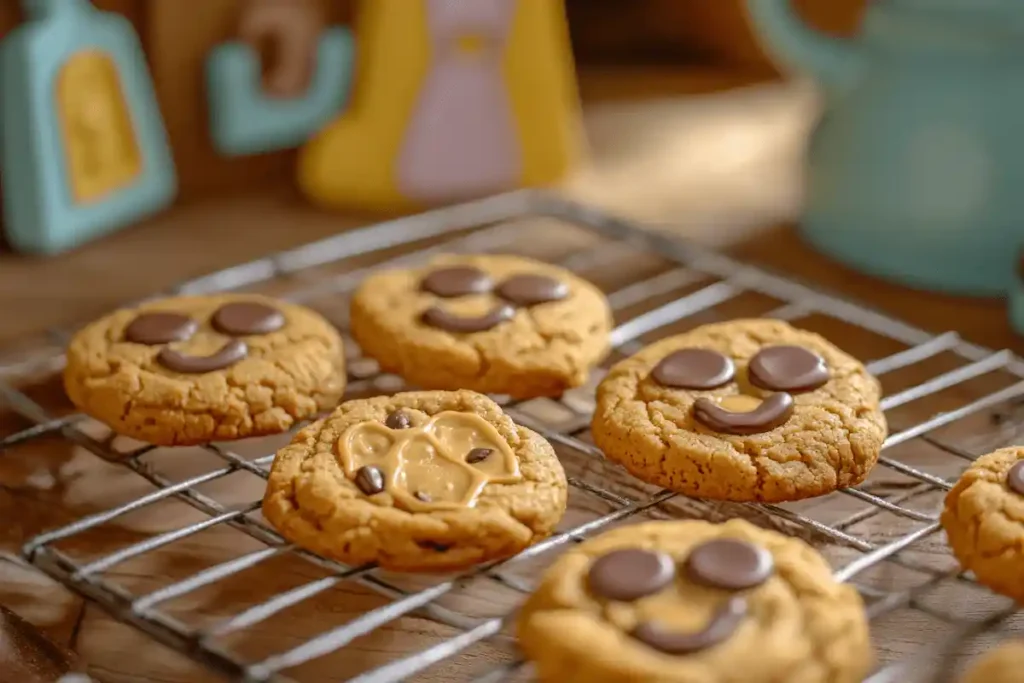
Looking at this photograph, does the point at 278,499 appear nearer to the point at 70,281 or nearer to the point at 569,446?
the point at 569,446

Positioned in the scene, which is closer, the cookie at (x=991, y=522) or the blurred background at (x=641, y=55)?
the cookie at (x=991, y=522)

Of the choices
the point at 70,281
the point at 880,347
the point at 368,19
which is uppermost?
the point at 368,19

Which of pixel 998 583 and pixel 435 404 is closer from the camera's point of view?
pixel 998 583

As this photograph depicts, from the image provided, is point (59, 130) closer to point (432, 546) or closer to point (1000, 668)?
point (432, 546)

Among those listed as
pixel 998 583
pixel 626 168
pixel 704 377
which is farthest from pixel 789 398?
pixel 626 168

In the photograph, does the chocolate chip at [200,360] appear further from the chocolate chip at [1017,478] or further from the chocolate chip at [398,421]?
the chocolate chip at [1017,478]

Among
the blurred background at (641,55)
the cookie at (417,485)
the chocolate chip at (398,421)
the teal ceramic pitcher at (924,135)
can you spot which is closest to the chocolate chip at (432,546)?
the cookie at (417,485)
